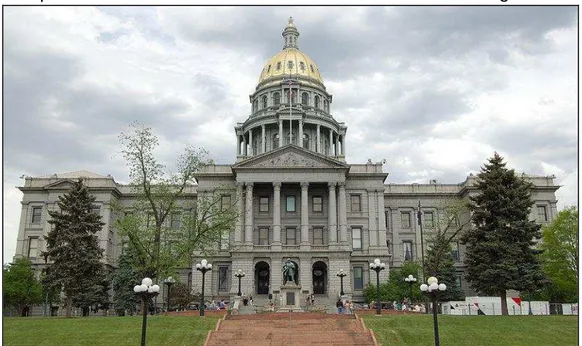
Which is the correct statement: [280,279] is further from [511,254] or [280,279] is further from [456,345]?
[456,345]

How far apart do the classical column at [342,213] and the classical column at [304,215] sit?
3523 mm

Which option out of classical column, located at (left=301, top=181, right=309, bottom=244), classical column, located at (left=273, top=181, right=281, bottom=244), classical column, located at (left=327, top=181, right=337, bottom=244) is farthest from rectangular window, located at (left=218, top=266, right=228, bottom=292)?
classical column, located at (left=327, top=181, right=337, bottom=244)

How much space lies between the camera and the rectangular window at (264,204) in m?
65.9

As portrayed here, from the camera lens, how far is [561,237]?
170ft

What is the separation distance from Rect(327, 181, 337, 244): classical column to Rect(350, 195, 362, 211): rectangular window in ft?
12.6

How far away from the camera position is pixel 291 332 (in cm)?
3169

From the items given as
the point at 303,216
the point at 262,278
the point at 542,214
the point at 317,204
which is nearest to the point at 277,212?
the point at 303,216

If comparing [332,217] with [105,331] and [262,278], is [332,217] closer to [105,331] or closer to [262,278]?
[262,278]

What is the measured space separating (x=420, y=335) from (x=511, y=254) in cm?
1380

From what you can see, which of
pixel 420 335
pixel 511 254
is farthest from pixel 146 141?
pixel 511 254

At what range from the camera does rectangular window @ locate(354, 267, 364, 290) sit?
64025 mm

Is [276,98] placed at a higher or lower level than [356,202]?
higher

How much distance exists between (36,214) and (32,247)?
3.95 meters

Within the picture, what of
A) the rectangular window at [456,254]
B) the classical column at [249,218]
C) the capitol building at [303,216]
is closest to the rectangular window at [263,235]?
the capitol building at [303,216]
